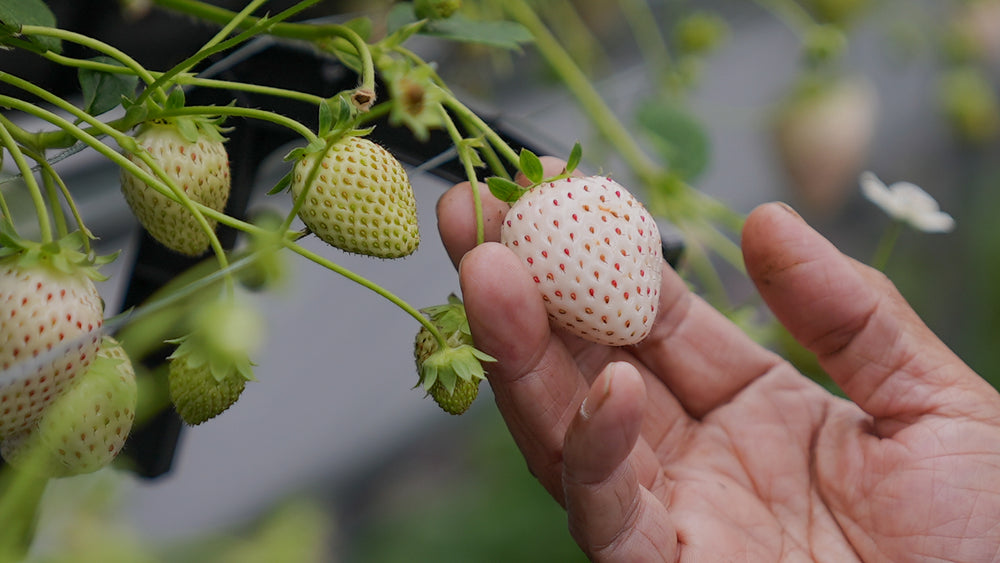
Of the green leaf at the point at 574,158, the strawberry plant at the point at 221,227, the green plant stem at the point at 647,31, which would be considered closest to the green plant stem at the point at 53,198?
the strawberry plant at the point at 221,227

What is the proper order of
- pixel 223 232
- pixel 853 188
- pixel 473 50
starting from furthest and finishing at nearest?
pixel 853 188 < pixel 473 50 < pixel 223 232

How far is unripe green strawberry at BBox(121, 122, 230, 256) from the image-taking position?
0.33 m

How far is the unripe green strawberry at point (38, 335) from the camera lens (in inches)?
11.0

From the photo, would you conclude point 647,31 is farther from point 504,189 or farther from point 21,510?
point 21,510

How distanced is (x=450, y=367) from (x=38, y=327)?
15 cm

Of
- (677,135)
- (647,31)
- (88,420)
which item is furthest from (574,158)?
(647,31)

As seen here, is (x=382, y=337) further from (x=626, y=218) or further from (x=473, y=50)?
(x=473, y=50)

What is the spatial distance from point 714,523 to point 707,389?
0.11 metres

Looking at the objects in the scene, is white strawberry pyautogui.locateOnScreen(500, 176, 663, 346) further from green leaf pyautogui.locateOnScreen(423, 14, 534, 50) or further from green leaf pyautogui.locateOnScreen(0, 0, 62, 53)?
green leaf pyautogui.locateOnScreen(0, 0, 62, 53)

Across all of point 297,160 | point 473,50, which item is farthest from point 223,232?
point 473,50

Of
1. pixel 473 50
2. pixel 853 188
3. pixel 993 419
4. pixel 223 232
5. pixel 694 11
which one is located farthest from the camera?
pixel 853 188

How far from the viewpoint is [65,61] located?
33cm

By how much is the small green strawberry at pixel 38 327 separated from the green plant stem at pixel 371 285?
0.23 ft

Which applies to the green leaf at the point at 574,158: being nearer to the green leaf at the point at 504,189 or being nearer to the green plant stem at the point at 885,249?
the green leaf at the point at 504,189
